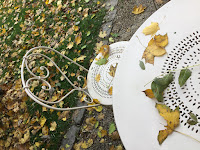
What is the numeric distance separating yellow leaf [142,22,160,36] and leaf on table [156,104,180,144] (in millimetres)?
493

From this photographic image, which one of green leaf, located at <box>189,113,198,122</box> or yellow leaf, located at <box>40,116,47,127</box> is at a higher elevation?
green leaf, located at <box>189,113,198,122</box>

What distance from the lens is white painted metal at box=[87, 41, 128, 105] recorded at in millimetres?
1742

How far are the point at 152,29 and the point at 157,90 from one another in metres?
0.43

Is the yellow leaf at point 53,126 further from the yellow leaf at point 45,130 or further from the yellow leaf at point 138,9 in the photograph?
the yellow leaf at point 138,9

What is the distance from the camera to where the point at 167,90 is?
1058mm

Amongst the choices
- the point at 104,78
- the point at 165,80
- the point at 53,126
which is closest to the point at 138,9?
the point at 104,78

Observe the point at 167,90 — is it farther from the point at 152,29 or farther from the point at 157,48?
the point at 152,29

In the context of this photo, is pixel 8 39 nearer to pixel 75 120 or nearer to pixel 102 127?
pixel 75 120

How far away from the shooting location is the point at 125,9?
289 centimetres

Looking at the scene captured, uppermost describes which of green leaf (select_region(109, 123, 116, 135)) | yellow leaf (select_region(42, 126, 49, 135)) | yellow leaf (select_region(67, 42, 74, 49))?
yellow leaf (select_region(67, 42, 74, 49))

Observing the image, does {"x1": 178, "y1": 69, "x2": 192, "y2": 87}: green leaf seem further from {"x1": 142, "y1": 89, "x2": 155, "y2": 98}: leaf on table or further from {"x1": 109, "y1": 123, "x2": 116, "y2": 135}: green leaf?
{"x1": 109, "y1": 123, "x2": 116, "y2": 135}: green leaf

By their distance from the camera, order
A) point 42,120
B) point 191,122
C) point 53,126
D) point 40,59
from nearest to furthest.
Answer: point 191,122
point 53,126
point 42,120
point 40,59

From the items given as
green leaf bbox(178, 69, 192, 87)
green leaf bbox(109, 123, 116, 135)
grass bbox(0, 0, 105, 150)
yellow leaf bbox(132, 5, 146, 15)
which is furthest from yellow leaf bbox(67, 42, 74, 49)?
green leaf bbox(178, 69, 192, 87)

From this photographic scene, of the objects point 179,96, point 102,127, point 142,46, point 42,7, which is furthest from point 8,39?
point 179,96
